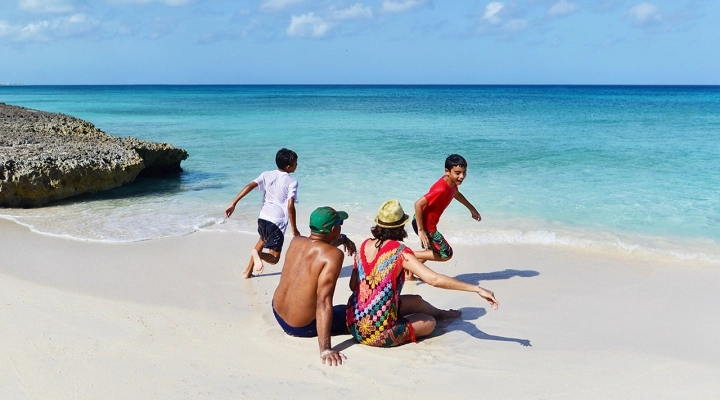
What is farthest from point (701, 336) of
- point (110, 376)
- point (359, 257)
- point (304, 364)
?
point (110, 376)

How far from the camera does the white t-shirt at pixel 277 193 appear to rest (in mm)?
5652

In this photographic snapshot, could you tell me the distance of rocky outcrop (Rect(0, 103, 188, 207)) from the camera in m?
9.00

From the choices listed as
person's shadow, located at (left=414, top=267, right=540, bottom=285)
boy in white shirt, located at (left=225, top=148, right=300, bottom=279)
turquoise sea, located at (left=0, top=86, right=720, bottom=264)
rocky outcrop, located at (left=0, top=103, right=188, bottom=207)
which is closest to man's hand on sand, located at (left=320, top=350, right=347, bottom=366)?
boy in white shirt, located at (left=225, top=148, right=300, bottom=279)

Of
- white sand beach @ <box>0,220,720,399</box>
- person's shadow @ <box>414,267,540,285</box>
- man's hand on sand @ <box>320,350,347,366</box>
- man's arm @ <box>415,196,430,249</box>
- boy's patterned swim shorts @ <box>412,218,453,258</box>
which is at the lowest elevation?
person's shadow @ <box>414,267,540,285</box>

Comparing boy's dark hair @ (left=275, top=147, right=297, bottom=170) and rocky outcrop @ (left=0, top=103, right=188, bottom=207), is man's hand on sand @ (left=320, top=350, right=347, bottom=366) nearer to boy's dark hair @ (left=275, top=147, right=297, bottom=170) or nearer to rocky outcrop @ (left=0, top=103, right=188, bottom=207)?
boy's dark hair @ (left=275, top=147, right=297, bottom=170)

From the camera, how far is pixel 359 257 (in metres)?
4.25

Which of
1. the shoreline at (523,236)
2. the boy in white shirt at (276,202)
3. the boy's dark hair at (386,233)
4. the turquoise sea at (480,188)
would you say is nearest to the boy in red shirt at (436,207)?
the boy's dark hair at (386,233)

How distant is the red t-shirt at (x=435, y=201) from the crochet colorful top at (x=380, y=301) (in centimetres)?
130

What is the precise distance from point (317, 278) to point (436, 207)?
71.5 inches

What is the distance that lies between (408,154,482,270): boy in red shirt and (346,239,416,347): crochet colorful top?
3.97 feet

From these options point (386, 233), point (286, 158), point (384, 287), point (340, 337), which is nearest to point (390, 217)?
point (386, 233)

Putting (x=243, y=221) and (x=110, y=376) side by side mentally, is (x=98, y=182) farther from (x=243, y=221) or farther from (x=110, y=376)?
(x=110, y=376)

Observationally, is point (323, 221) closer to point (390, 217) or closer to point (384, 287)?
point (390, 217)

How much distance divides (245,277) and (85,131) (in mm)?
8957
